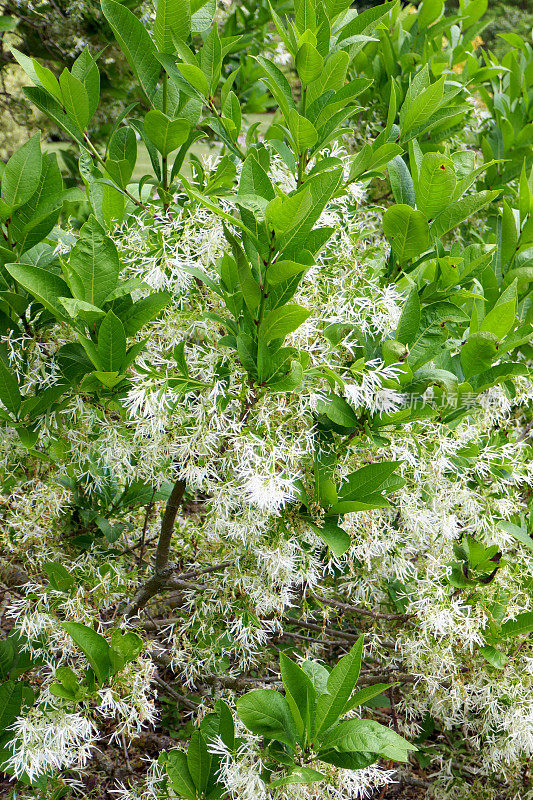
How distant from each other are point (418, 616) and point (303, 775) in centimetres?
52

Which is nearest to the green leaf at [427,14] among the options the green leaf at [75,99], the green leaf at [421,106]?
the green leaf at [421,106]

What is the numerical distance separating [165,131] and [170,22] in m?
0.23

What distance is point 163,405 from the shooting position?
4.31 feet

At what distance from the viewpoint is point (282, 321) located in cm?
122

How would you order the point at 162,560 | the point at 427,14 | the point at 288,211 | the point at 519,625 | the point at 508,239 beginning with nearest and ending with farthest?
the point at 288,211, the point at 519,625, the point at 162,560, the point at 508,239, the point at 427,14

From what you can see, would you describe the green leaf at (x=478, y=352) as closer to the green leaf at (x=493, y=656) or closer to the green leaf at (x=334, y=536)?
the green leaf at (x=334, y=536)

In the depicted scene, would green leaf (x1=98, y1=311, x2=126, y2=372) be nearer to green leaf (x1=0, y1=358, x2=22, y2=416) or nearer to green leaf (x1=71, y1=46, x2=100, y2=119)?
green leaf (x1=0, y1=358, x2=22, y2=416)

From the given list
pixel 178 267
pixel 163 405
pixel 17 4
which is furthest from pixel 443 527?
pixel 17 4

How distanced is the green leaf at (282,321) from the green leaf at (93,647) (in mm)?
729

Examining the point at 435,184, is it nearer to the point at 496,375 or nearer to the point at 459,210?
the point at 459,210

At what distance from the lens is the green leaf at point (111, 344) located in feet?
4.25

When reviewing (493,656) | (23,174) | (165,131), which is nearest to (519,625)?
(493,656)

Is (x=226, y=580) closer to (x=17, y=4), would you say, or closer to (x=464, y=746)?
(x=464, y=746)

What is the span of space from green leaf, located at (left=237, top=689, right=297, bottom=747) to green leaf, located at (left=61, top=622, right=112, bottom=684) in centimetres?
34
